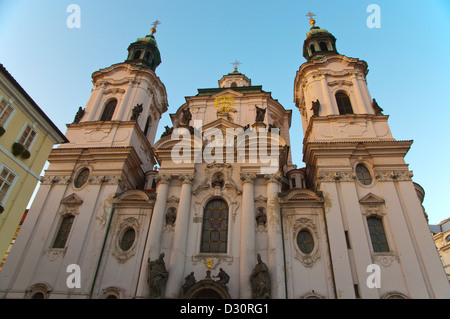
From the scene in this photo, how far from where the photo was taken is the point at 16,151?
13609 mm

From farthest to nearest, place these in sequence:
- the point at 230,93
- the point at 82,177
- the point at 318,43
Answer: the point at 318,43
the point at 230,93
the point at 82,177

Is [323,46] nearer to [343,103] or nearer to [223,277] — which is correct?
[343,103]

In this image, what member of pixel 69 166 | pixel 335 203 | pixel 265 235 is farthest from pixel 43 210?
pixel 335 203

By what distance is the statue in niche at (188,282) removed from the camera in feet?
48.8

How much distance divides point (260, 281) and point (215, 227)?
13.9 feet

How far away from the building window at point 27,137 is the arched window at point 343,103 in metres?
19.8

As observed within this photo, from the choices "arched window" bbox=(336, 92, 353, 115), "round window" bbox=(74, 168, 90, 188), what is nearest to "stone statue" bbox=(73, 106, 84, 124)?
"round window" bbox=(74, 168, 90, 188)

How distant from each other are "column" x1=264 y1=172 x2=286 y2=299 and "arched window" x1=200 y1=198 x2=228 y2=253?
2553 mm

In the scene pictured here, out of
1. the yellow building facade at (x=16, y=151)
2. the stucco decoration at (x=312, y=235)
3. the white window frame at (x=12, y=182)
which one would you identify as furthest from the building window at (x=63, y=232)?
the stucco decoration at (x=312, y=235)

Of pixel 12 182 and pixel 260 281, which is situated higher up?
pixel 12 182

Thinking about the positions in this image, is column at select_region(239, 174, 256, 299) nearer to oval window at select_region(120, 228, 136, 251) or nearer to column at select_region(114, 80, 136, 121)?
oval window at select_region(120, 228, 136, 251)

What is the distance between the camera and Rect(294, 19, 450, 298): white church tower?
14.9m

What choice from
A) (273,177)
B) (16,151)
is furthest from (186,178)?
(16,151)
